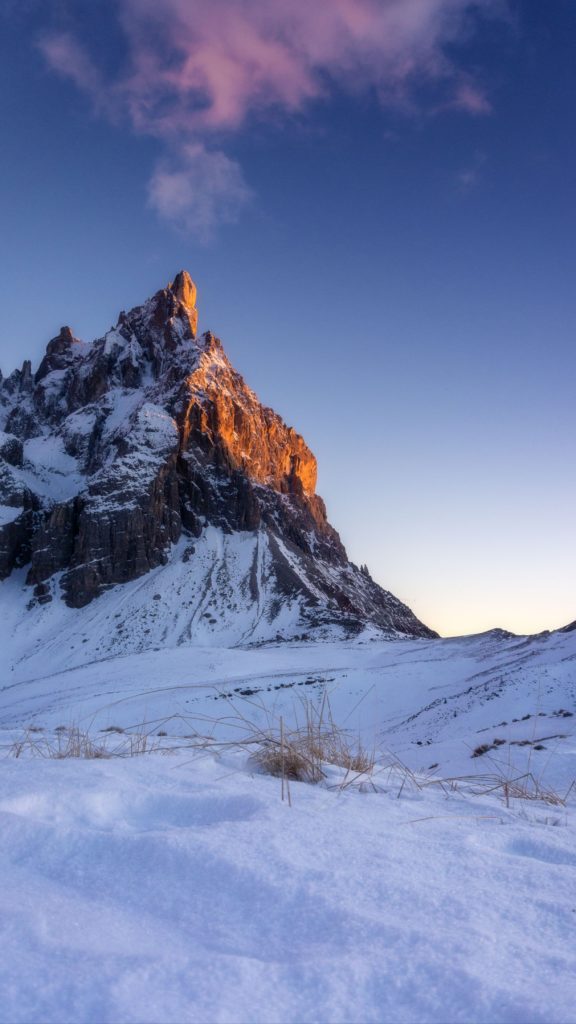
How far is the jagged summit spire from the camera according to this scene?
90562 mm

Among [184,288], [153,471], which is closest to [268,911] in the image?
[153,471]

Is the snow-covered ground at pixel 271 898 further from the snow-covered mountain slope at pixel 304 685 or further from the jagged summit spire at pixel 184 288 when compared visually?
the jagged summit spire at pixel 184 288

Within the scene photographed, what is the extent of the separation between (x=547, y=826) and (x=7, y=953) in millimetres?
1784

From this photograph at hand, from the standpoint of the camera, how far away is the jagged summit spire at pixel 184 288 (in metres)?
90.6

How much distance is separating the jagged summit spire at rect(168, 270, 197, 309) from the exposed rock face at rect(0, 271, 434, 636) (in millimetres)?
275

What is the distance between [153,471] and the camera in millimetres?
65312

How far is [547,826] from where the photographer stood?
197cm

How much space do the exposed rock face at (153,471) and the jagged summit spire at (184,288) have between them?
27 centimetres

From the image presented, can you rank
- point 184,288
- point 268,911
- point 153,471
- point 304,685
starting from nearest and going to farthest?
point 268,911
point 304,685
point 153,471
point 184,288

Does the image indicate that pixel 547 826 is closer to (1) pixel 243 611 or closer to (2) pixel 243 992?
(2) pixel 243 992

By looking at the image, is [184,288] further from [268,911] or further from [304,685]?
[268,911]

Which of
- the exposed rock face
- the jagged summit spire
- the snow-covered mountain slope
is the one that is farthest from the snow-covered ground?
the jagged summit spire

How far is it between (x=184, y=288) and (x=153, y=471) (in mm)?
40280

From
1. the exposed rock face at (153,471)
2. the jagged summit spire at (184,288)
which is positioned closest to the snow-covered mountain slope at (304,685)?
the exposed rock face at (153,471)
